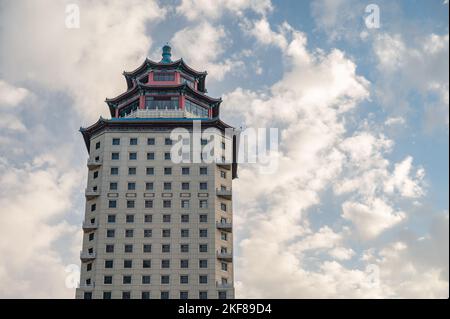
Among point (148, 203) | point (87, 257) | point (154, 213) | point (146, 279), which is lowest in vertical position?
point (146, 279)

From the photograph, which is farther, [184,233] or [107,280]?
[184,233]

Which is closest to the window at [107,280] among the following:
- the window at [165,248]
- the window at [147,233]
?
the window at [147,233]

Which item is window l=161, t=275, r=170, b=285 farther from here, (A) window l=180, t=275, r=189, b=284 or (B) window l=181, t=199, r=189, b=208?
(B) window l=181, t=199, r=189, b=208

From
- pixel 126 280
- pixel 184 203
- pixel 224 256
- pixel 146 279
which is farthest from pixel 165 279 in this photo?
pixel 184 203

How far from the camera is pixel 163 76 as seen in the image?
99.9 meters

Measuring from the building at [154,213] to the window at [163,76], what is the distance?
5.39 metres

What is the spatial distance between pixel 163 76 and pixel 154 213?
27.4 meters

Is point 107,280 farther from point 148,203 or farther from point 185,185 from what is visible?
point 185,185

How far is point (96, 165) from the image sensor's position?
86.4 metres

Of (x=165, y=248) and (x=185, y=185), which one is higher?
(x=185, y=185)

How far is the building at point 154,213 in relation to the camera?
77.9m

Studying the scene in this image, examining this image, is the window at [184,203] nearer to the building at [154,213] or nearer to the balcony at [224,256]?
the building at [154,213]

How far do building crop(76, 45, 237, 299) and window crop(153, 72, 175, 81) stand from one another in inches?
212

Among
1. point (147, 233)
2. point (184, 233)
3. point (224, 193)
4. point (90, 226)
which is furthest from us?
point (224, 193)
